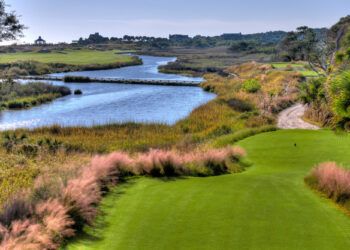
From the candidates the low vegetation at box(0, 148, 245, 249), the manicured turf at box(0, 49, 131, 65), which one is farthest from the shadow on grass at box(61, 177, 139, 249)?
the manicured turf at box(0, 49, 131, 65)

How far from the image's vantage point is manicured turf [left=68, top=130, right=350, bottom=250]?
26.6 feet

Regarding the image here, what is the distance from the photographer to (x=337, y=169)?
12133mm

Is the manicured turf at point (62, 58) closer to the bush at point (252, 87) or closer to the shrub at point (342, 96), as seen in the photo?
the bush at point (252, 87)

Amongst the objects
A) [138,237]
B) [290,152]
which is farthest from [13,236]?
[290,152]

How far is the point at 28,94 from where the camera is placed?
201 ft

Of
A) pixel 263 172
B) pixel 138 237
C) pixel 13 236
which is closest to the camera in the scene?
pixel 13 236

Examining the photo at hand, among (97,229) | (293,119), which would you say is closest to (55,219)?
(97,229)

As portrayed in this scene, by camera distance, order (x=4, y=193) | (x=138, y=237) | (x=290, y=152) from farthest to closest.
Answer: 1. (x=290, y=152)
2. (x=4, y=193)
3. (x=138, y=237)

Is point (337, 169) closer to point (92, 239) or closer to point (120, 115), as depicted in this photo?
point (92, 239)

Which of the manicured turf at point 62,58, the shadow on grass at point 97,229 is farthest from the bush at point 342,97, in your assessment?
the manicured turf at point 62,58

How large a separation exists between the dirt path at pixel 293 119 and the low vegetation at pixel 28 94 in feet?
109

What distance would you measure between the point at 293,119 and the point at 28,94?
Result: 4138cm

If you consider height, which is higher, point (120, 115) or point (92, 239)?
point (92, 239)

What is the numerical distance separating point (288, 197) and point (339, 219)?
5.64 ft
